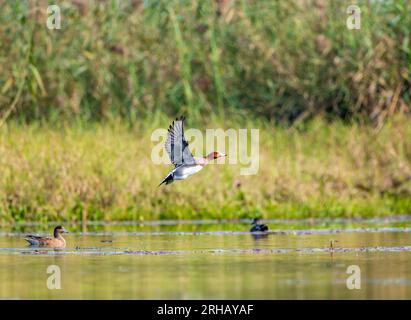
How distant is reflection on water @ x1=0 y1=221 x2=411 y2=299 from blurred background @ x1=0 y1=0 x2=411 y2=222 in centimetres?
176

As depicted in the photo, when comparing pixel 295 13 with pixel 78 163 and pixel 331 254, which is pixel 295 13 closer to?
pixel 78 163

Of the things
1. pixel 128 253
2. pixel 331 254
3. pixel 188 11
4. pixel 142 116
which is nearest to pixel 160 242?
pixel 128 253

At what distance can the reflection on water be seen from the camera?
10.5 m

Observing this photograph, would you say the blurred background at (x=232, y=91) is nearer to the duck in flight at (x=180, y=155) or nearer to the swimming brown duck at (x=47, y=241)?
the swimming brown duck at (x=47, y=241)

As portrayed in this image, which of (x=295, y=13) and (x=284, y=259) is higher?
(x=295, y=13)

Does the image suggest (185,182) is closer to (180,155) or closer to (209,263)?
(180,155)

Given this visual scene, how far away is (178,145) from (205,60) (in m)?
8.92

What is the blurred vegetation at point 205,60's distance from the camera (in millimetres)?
21062

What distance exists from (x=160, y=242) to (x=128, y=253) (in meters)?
1.19

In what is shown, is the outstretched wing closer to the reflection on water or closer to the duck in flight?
the duck in flight

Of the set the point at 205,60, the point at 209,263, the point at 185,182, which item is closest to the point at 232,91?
the point at 205,60
